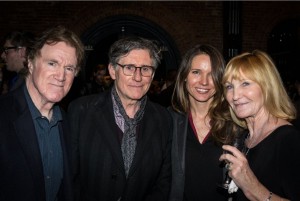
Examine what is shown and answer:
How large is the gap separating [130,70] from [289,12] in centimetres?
843

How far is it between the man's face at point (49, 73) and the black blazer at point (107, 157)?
15.8 inches

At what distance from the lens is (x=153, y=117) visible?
2.77m

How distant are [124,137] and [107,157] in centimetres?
23

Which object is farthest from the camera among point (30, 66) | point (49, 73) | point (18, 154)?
point (30, 66)

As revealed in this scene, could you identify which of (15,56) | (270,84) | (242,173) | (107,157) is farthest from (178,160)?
(15,56)

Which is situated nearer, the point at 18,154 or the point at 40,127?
the point at 18,154

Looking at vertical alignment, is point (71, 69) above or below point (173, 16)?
below

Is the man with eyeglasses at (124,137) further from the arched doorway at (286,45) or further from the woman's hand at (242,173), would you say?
the arched doorway at (286,45)

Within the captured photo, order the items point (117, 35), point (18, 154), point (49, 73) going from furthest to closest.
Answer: point (117, 35) < point (49, 73) < point (18, 154)

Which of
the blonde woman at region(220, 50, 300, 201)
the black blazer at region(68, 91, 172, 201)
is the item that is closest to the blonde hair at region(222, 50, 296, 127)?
the blonde woman at region(220, 50, 300, 201)

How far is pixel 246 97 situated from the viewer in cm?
227

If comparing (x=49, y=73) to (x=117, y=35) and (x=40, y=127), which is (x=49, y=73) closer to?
(x=40, y=127)

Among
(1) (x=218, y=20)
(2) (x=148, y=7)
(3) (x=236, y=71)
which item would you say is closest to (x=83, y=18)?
(2) (x=148, y=7)

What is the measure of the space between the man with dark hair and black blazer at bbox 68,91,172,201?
17 centimetres
